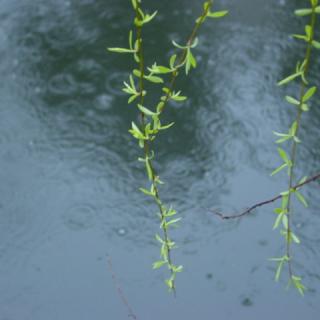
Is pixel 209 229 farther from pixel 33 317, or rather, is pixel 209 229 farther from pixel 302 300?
pixel 33 317

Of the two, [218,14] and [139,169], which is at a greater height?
[218,14]

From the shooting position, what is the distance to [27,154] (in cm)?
188

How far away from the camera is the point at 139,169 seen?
5.91 ft

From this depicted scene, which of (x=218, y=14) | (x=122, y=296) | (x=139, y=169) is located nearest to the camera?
(x=218, y=14)

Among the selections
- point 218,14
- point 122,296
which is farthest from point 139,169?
point 218,14

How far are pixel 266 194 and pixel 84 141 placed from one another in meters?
0.68

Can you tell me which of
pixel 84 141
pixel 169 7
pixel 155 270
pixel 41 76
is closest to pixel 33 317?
pixel 155 270

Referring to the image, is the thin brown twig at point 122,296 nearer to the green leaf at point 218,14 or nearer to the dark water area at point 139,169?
the dark water area at point 139,169

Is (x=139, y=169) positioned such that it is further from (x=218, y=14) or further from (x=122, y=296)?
(x=218, y=14)

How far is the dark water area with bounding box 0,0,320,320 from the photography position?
1525 mm

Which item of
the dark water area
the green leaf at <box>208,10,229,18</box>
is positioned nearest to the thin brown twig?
the dark water area

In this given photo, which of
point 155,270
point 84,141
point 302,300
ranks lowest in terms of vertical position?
point 302,300

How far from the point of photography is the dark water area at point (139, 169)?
60.1 inches

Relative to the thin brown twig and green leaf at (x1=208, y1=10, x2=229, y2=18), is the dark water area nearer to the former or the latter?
the thin brown twig
